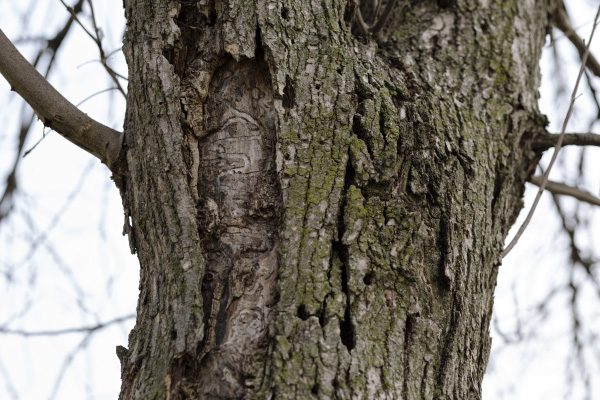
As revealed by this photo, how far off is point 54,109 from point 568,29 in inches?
A: 79.8

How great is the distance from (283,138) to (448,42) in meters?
0.79

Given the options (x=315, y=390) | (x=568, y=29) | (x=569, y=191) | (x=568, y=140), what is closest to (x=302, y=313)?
(x=315, y=390)

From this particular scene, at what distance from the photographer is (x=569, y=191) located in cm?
199

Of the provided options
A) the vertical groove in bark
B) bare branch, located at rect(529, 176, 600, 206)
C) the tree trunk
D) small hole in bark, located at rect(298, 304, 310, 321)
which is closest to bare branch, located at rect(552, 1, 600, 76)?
bare branch, located at rect(529, 176, 600, 206)

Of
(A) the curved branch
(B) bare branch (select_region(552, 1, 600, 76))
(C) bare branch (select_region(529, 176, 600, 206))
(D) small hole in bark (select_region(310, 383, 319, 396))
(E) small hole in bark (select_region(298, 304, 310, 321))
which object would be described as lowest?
(D) small hole in bark (select_region(310, 383, 319, 396))

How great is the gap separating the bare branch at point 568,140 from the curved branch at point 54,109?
127 centimetres

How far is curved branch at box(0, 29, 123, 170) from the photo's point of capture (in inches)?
52.5

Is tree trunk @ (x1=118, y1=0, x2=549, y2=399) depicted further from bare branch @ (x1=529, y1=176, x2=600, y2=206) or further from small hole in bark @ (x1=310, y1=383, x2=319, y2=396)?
bare branch @ (x1=529, y1=176, x2=600, y2=206)

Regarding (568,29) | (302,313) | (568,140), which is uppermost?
(568,29)

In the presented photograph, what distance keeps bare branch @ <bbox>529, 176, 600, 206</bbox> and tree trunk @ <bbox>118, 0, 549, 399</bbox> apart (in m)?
0.57

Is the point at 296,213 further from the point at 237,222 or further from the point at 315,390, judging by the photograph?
the point at 315,390

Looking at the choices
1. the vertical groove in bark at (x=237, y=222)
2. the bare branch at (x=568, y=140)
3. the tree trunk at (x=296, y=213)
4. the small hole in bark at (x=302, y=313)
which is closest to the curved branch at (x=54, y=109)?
the tree trunk at (x=296, y=213)

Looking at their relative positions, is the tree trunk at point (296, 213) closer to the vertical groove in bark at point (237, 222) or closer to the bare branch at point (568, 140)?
the vertical groove in bark at point (237, 222)

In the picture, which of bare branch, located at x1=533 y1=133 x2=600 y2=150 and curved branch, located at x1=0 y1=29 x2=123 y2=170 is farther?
bare branch, located at x1=533 y1=133 x2=600 y2=150
